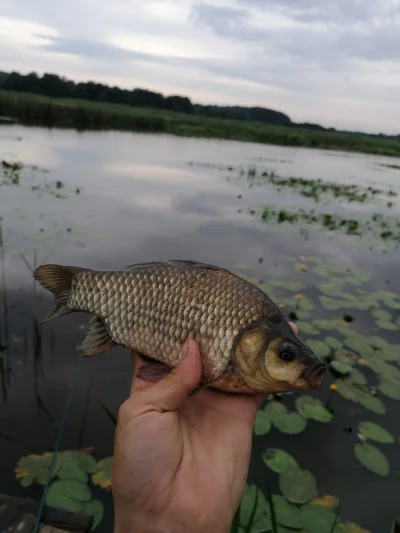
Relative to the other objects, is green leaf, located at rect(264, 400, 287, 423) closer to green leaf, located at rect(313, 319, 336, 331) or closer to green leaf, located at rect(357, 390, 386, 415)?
green leaf, located at rect(357, 390, 386, 415)

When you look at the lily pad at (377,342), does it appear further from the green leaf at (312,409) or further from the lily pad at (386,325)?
the green leaf at (312,409)

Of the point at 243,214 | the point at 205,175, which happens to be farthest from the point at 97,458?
the point at 205,175

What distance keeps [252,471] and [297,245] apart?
673 cm

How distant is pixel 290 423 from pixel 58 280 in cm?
273

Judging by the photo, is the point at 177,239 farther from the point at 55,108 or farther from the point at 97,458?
the point at 55,108

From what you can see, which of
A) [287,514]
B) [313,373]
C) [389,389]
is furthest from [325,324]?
[313,373]

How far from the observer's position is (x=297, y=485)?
3451 millimetres

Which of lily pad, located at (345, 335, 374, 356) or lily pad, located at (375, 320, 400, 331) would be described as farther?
lily pad, located at (375, 320, 400, 331)

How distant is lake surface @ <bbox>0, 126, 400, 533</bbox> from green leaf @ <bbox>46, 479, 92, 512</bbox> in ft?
0.70

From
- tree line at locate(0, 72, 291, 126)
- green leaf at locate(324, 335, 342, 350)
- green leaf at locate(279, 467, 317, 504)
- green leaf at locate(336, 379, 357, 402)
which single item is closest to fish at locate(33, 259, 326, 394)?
green leaf at locate(279, 467, 317, 504)

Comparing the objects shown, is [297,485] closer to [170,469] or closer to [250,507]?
[250,507]

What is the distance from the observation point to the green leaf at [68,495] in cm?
314

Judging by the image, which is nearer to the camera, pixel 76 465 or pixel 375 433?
pixel 76 465

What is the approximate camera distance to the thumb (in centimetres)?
209
